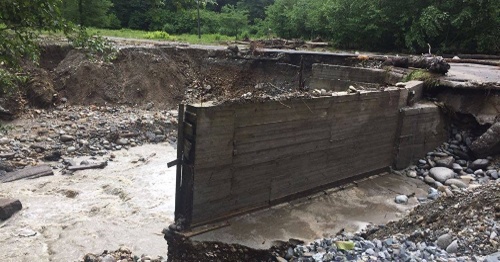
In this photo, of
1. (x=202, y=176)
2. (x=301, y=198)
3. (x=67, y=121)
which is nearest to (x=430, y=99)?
(x=301, y=198)

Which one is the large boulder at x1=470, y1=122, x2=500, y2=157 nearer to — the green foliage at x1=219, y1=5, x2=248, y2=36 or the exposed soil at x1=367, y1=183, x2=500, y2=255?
the exposed soil at x1=367, y1=183, x2=500, y2=255

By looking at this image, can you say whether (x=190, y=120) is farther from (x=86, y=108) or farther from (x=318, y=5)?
(x=318, y=5)

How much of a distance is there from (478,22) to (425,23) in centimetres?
233

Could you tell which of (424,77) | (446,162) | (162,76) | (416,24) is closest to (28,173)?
(162,76)

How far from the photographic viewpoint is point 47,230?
25.9 feet

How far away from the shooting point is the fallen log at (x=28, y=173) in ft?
33.3

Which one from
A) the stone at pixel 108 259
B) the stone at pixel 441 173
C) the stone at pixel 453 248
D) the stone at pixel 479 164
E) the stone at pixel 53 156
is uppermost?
the stone at pixel 453 248

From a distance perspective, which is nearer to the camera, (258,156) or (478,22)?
(258,156)

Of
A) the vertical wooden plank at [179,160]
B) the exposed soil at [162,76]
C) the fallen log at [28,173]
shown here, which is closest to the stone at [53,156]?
the fallen log at [28,173]

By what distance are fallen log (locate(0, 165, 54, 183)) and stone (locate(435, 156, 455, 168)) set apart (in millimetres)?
9827

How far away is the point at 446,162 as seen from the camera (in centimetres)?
973

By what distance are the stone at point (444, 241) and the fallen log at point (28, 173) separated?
9.41 metres

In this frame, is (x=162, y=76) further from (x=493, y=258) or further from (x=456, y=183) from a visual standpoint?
Result: (x=493, y=258)

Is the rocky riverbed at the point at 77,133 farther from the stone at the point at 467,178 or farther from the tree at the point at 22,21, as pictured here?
the stone at the point at 467,178
